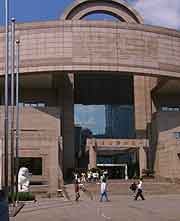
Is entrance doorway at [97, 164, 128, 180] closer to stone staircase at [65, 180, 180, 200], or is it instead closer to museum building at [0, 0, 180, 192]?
museum building at [0, 0, 180, 192]

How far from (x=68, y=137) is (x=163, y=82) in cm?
1187

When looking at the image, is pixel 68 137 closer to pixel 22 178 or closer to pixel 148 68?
pixel 148 68

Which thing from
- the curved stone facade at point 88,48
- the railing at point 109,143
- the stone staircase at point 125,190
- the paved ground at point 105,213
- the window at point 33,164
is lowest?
the stone staircase at point 125,190

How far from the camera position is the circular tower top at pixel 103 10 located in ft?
179

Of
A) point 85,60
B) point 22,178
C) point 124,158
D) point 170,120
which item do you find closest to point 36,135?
point 85,60

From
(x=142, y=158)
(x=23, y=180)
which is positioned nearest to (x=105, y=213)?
(x=23, y=180)

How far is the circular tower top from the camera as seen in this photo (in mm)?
54625

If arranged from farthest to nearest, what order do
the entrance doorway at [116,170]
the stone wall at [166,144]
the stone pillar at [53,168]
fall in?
the entrance doorway at [116,170], the stone wall at [166,144], the stone pillar at [53,168]

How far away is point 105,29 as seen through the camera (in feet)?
136

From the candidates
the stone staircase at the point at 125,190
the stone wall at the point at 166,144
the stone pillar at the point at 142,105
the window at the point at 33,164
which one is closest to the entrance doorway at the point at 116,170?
the stone pillar at the point at 142,105

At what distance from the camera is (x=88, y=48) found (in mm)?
41031

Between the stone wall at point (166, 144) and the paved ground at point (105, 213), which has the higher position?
the stone wall at point (166, 144)

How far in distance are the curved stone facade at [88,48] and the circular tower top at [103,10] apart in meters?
12.9

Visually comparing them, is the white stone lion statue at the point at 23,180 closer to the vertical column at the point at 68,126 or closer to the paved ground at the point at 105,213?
the paved ground at the point at 105,213
